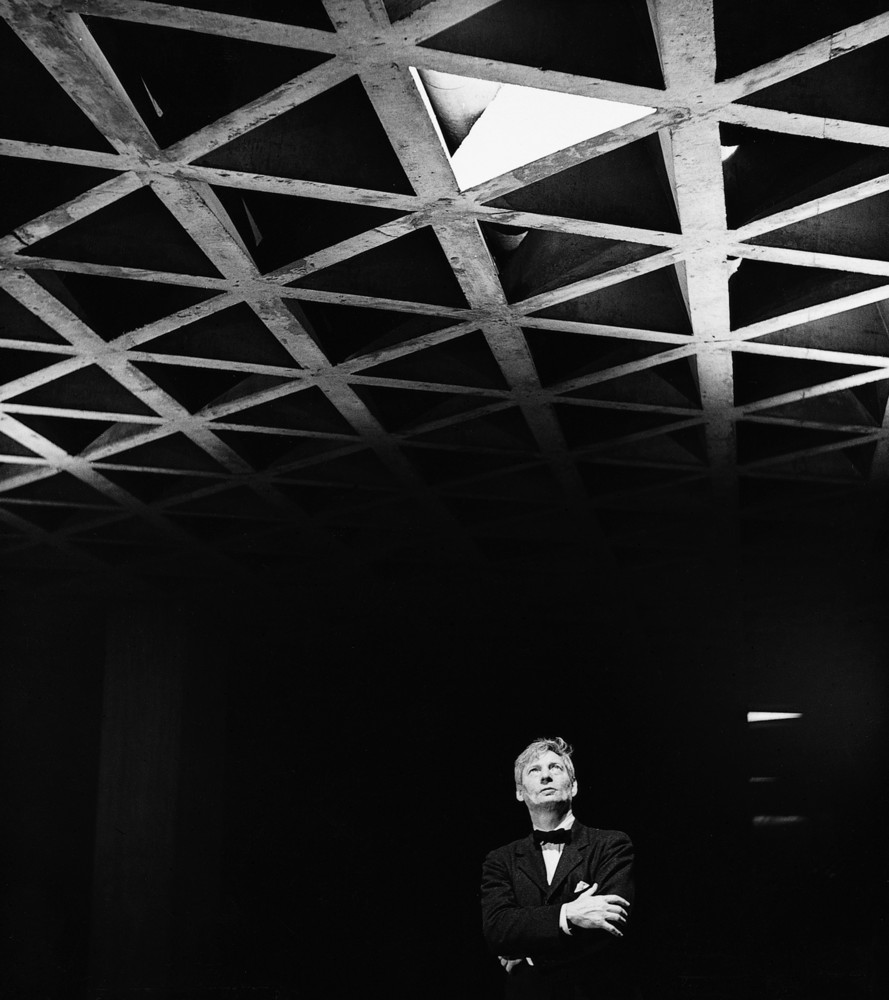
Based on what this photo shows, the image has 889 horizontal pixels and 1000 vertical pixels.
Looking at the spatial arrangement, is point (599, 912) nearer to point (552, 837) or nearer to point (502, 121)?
point (552, 837)

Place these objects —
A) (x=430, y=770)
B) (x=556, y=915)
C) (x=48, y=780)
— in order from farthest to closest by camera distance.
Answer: (x=48, y=780)
(x=430, y=770)
(x=556, y=915)

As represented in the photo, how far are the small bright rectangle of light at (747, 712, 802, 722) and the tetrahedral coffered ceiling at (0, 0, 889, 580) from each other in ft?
11.6

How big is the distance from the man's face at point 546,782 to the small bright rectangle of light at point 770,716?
33.8 feet

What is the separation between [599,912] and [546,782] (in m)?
1.10

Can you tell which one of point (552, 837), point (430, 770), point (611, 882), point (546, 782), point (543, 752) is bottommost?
point (611, 882)

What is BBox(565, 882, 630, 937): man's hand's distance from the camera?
4723 mm

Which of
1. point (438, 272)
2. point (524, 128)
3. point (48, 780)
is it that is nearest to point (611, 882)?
point (524, 128)

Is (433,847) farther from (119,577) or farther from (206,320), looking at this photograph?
(206,320)

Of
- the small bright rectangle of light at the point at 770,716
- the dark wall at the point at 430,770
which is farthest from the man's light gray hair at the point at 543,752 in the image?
the small bright rectangle of light at the point at 770,716

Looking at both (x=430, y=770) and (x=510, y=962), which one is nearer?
(x=510, y=962)

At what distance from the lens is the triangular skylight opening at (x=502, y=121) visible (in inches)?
228

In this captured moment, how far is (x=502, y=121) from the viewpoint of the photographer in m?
5.98

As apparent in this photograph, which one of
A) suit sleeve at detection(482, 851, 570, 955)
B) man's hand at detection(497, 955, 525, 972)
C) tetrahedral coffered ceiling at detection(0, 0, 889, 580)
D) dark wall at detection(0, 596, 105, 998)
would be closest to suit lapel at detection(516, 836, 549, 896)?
suit sleeve at detection(482, 851, 570, 955)

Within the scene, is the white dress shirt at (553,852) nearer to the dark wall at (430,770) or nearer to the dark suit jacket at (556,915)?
the dark suit jacket at (556,915)
